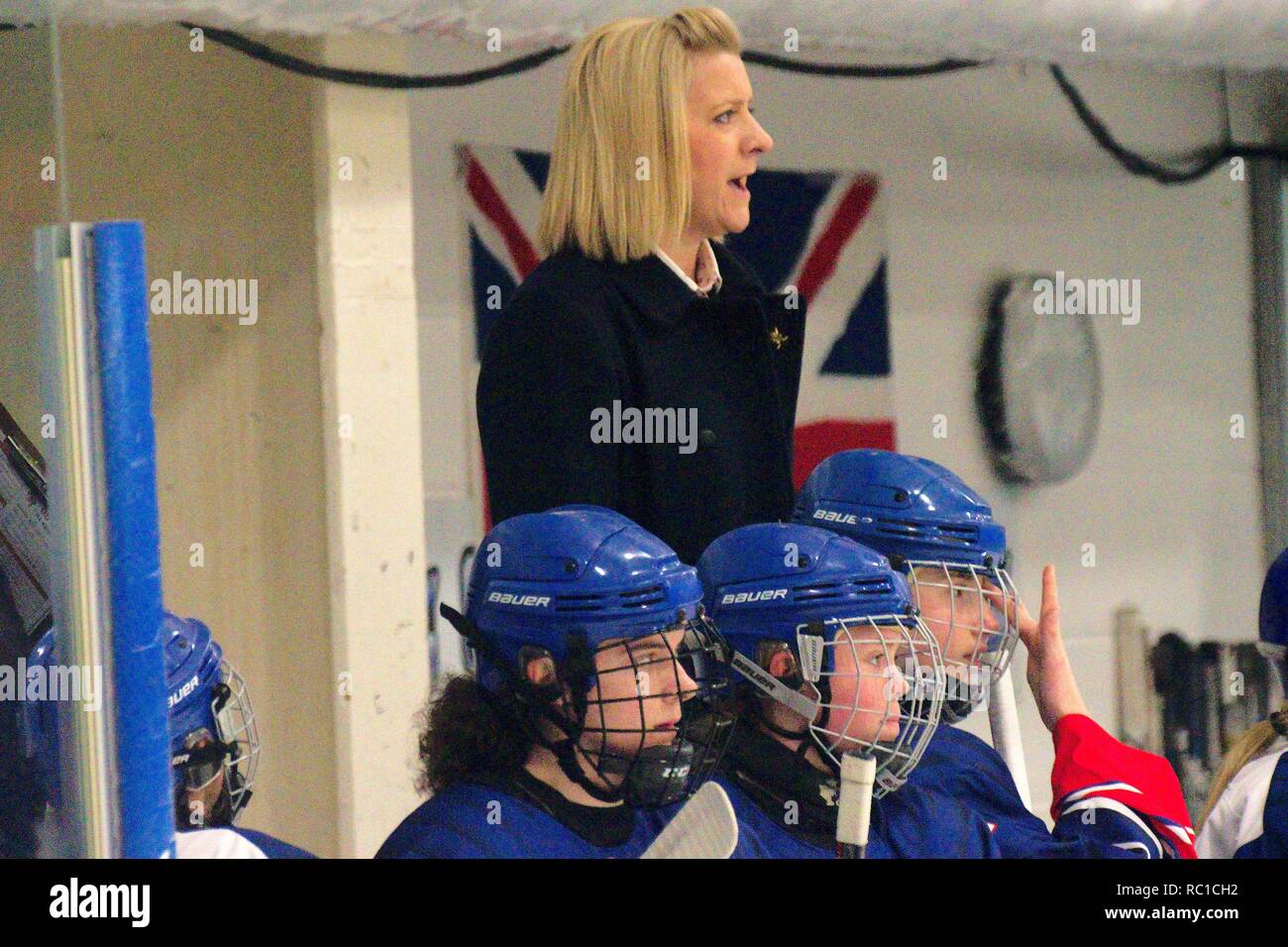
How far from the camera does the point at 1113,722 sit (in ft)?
13.1

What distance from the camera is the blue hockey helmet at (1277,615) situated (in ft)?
6.26

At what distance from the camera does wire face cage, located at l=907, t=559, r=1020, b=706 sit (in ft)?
5.85

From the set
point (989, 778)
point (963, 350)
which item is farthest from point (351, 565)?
point (963, 350)

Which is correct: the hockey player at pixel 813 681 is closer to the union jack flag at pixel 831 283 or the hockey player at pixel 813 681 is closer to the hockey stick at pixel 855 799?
the hockey stick at pixel 855 799

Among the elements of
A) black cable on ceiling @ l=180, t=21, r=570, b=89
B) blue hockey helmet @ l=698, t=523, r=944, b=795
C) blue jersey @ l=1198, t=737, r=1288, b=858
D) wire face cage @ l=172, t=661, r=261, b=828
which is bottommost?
blue jersey @ l=1198, t=737, r=1288, b=858

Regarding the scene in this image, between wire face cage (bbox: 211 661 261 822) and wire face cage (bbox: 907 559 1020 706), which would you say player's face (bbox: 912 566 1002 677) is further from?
wire face cage (bbox: 211 661 261 822)

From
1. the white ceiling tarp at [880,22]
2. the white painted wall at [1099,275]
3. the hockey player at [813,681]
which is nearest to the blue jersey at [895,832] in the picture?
the hockey player at [813,681]

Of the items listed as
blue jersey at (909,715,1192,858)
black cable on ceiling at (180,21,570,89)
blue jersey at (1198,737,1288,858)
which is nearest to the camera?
blue jersey at (909,715,1192,858)

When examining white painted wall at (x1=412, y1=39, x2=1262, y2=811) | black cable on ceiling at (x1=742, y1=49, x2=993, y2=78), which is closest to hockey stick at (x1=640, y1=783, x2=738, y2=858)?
black cable on ceiling at (x1=742, y1=49, x2=993, y2=78)

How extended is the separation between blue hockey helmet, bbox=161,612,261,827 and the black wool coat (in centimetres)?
33

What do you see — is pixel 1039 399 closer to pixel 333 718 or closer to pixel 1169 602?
pixel 1169 602

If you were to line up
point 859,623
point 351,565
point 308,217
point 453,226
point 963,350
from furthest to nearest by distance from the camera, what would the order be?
point 963,350 < point 453,226 < point 308,217 < point 351,565 < point 859,623

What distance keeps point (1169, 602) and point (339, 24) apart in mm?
2404
